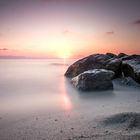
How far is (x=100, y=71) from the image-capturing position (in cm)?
1023

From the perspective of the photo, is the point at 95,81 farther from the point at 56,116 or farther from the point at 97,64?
the point at 97,64

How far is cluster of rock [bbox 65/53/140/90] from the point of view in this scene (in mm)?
9711

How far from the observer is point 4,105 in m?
7.10

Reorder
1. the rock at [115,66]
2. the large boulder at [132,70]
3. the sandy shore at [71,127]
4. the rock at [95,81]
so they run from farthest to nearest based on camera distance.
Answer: the rock at [115,66] < the large boulder at [132,70] < the rock at [95,81] < the sandy shore at [71,127]

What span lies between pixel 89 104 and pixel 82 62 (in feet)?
27.1

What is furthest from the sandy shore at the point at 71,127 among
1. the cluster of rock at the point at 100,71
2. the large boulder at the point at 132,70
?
the large boulder at the point at 132,70

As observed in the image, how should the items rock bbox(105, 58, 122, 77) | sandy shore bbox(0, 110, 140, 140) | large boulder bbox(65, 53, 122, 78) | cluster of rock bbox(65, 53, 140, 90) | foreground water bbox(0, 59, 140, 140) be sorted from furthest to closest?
large boulder bbox(65, 53, 122, 78) < rock bbox(105, 58, 122, 77) < cluster of rock bbox(65, 53, 140, 90) < foreground water bbox(0, 59, 140, 140) < sandy shore bbox(0, 110, 140, 140)

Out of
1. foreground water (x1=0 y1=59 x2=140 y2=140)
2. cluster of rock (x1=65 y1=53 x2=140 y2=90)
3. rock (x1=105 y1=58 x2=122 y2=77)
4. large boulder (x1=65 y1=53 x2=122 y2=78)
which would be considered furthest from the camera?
large boulder (x1=65 y1=53 x2=122 y2=78)

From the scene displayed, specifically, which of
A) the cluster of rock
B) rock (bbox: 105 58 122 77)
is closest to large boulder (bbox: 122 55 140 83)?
the cluster of rock

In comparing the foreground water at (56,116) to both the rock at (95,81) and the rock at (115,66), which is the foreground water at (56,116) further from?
the rock at (115,66)

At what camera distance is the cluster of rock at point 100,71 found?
31.9 ft

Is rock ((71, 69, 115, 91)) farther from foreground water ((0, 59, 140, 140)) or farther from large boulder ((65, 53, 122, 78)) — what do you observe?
large boulder ((65, 53, 122, 78))

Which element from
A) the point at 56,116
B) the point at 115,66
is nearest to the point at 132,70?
the point at 115,66

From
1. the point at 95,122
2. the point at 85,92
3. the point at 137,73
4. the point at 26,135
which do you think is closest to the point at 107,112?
the point at 95,122
